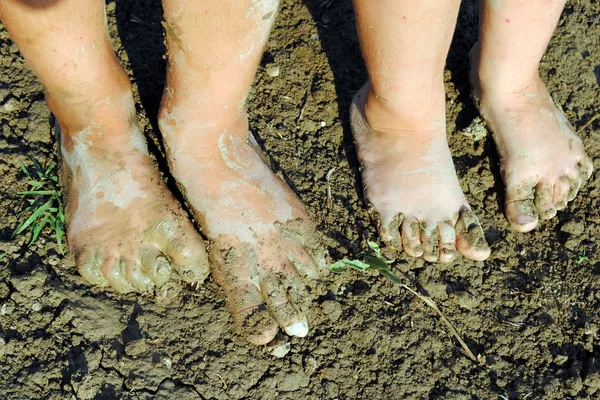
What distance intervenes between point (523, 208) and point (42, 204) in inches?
59.3

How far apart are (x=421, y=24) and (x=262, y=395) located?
1076 millimetres

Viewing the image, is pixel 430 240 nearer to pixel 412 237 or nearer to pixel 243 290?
pixel 412 237

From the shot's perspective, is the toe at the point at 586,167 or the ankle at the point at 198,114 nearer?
the ankle at the point at 198,114

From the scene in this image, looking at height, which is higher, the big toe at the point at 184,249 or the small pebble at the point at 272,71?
the small pebble at the point at 272,71

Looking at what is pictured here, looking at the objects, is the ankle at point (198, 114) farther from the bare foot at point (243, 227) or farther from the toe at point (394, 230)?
the toe at point (394, 230)

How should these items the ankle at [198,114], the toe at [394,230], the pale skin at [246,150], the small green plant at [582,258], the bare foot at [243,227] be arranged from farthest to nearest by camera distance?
the small green plant at [582,258] < the toe at [394,230] < the bare foot at [243,227] < the ankle at [198,114] < the pale skin at [246,150]

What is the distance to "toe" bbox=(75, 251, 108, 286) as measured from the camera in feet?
6.25

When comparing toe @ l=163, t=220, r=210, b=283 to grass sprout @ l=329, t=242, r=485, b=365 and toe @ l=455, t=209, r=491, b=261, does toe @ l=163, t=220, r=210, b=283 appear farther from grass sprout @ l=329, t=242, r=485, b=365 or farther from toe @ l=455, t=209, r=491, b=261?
toe @ l=455, t=209, r=491, b=261

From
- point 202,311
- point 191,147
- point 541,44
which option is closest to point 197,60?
point 191,147

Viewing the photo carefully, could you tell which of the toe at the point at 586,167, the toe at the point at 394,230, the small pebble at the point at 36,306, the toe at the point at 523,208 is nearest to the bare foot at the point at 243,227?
the toe at the point at 394,230

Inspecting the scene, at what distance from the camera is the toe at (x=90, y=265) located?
1.91 meters

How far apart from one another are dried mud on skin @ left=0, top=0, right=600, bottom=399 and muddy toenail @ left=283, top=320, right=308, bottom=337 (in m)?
0.04

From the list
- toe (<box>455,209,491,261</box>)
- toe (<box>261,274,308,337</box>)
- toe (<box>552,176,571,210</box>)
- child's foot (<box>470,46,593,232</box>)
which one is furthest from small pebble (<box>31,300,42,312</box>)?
toe (<box>552,176,571,210</box>)

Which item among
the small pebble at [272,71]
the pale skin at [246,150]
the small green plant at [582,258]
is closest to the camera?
the pale skin at [246,150]
